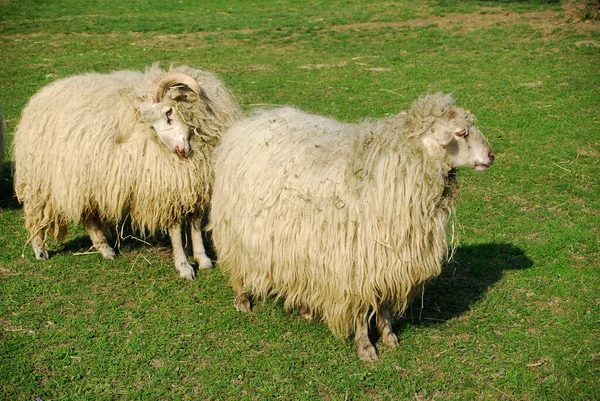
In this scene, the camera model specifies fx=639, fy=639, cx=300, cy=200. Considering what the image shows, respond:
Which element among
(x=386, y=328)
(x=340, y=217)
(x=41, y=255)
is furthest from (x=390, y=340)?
(x=41, y=255)

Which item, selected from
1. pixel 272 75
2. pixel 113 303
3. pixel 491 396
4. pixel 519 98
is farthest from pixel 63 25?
pixel 491 396

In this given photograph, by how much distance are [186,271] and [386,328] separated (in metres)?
2.12

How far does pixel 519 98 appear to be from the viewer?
35.5 feet

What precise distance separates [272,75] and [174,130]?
720 centimetres

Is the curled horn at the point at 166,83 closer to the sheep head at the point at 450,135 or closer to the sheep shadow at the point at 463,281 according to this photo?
the sheep head at the point at 450,135

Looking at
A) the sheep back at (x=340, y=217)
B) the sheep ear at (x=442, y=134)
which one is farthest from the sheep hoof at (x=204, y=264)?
the sheep ear at (x=442, y=134)

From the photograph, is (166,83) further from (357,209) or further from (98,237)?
(357,209)

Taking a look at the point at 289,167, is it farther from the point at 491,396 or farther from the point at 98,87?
the point at 98,87

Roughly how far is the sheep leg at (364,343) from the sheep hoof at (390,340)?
16 centimetres

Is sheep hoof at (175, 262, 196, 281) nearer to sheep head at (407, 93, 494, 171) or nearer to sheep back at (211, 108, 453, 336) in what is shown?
sheep back at (211, 108, 453, 336)

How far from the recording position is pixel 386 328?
499cm

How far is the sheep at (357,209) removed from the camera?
451cm

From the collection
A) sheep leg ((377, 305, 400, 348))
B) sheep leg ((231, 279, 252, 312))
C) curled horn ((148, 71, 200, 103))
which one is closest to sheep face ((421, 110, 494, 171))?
sheep leg ((377, 305, 400, 348))

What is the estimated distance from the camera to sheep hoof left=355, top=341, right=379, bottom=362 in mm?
4824
